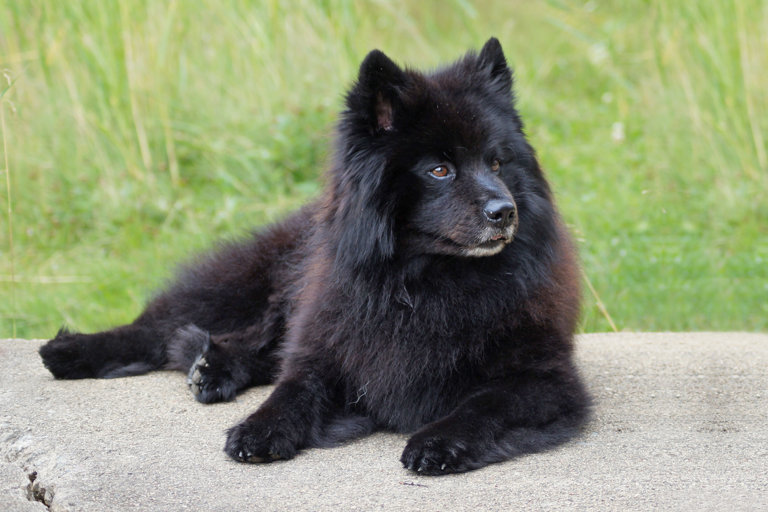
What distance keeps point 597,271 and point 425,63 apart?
13.5 ft

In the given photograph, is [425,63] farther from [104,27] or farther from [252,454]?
[252,454]

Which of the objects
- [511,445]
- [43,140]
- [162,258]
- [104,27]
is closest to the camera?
[511,445]

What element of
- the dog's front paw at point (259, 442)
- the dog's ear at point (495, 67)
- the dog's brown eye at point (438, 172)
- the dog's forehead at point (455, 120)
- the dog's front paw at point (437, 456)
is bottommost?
the dog's front paw at point (259, 442)

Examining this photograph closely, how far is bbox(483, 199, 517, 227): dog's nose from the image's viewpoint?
3.56 m

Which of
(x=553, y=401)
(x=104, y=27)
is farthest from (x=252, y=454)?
(x=104, y=27)

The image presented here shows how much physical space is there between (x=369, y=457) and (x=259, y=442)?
464 millimetres

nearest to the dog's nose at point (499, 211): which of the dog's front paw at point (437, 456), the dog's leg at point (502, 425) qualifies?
the dog's leg at point (502, 425)

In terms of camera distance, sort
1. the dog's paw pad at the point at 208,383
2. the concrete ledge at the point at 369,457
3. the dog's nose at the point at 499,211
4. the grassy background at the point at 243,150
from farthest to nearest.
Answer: the grassy background at the point at 243,150 < the dog's paw pad at the point at 208,383 < the dog's nose at the point at 499,211 < the concrete ledge at the point at 369,457

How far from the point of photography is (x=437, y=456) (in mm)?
3283

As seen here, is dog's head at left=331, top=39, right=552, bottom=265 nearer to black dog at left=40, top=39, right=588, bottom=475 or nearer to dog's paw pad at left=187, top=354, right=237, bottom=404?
black dog at left=40, top=39, right=588, bottom=475

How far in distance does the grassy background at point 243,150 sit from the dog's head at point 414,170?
10.7 ft

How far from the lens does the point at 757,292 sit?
261 inches

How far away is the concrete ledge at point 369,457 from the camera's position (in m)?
3.03

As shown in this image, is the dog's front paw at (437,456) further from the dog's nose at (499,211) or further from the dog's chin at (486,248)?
the dog's nose at (499,211)
